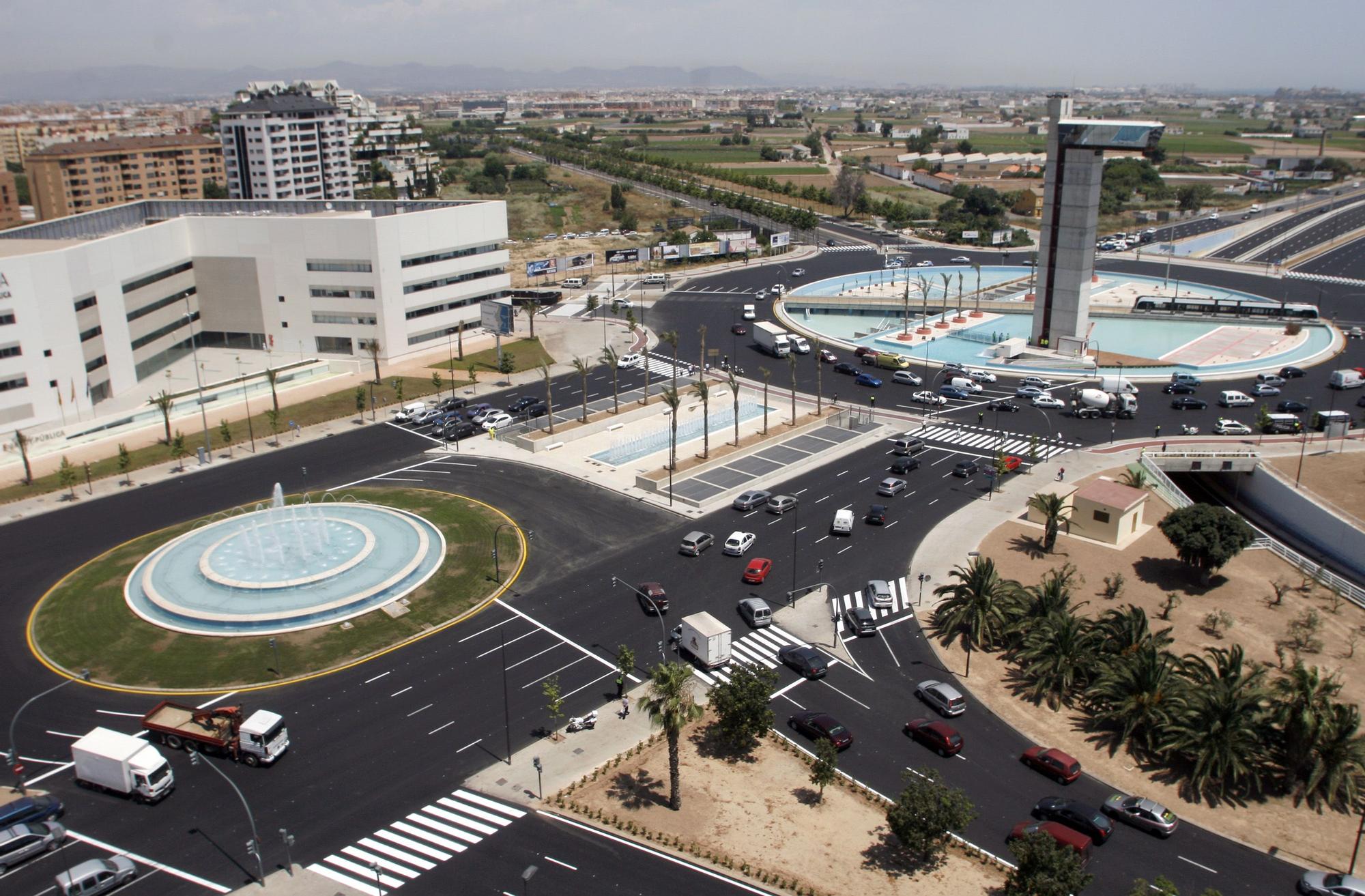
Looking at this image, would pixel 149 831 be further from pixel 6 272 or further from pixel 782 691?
pixel 6 272

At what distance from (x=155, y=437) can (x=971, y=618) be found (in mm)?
65796

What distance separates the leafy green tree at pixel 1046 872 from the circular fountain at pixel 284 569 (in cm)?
3506

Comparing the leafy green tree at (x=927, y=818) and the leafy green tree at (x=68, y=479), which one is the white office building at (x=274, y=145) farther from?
the leafy green tree at (x=927, y=818)

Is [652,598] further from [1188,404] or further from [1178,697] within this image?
[1188,404]

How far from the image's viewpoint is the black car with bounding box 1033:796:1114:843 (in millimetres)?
36531

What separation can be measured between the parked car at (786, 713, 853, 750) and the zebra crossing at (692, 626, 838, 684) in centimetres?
418

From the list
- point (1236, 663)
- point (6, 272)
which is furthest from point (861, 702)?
point (6, 272)

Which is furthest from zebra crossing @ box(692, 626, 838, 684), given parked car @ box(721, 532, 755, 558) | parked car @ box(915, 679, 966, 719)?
parked car @ box(721, 532, 755, 558)

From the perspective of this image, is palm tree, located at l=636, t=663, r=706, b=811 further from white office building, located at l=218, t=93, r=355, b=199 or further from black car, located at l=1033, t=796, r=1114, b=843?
white office building, located at l=218, t=93, r=355, b=199

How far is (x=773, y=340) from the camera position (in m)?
106

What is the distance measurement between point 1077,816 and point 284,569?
42828mm

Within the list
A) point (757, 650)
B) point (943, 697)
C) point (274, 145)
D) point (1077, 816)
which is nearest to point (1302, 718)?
point (1077, 816)

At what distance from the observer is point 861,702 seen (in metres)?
45.6

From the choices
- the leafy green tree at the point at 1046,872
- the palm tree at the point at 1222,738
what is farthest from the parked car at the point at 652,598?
the palm tree at the point at 1222,738
